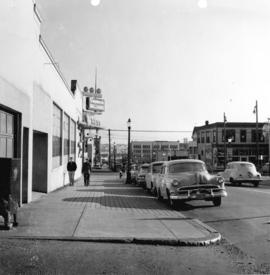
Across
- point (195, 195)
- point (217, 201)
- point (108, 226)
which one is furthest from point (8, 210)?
point (217, 201)

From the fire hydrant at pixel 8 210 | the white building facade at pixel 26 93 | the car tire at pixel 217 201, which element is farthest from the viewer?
the car tire at pixel 217 201

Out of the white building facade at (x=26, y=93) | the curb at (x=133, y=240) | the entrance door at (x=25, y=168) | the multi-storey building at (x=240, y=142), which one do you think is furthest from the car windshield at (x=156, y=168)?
the multi-storey building at (x=240, y=142)

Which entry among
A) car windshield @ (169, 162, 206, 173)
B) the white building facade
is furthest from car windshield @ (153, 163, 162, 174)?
the white building facade

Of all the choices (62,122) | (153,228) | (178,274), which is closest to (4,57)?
(153,228)

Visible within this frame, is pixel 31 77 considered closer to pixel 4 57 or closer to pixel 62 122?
pixel 4 57

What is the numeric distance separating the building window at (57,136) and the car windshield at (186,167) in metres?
7.27

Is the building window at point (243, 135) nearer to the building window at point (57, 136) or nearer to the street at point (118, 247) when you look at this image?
the building window at point (57, 136)

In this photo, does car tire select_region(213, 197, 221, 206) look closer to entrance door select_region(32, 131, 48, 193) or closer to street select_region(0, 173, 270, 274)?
street select_region(0, 173, 270, 274)

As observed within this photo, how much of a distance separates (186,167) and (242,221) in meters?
5.29

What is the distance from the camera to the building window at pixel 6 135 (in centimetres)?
1167

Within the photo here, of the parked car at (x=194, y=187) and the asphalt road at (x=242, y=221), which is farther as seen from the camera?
Answer: the parked car at (x=194, y=187)

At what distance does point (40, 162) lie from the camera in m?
19.1

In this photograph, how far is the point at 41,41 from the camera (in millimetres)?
17219

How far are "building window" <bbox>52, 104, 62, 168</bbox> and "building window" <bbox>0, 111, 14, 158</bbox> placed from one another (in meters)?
9.26
